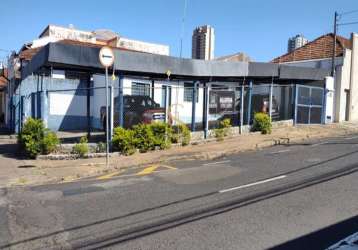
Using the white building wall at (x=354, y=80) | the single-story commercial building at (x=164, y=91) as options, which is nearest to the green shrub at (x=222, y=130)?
the single-story commercial building at (x=164, y=91)

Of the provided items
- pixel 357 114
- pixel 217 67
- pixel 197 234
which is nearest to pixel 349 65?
pixel 357 114

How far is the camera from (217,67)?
59.0 feet

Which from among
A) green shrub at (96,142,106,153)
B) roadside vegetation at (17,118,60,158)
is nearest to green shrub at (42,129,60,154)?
roadside vegetation at (17,118,60,158)

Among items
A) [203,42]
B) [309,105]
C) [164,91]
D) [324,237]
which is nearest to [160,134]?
[164,91]

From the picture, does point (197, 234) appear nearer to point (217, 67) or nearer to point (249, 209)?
point (249, 209)

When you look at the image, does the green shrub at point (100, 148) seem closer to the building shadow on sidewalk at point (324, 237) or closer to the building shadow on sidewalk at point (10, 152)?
the building shadow on sidewalk at point (10, 152)

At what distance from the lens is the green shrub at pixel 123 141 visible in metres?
14.3

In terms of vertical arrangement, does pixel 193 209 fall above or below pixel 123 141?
→ below

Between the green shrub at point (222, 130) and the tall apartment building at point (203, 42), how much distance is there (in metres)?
25.9

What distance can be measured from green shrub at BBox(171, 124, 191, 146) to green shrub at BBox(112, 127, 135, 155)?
197 centimetres

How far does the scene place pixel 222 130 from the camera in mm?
17250

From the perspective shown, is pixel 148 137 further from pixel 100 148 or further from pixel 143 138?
pixel 100 148

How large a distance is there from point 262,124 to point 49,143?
944 centimetres

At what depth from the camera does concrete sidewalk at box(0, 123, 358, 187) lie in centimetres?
1094
